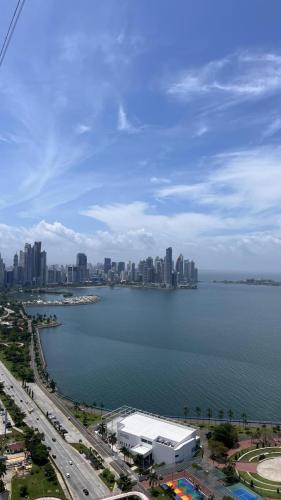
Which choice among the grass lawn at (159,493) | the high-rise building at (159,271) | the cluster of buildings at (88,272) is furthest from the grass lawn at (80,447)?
the high-rise building at (159,271)

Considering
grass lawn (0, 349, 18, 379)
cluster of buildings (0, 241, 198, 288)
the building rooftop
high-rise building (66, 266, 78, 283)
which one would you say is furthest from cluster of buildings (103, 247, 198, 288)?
the building rooftop

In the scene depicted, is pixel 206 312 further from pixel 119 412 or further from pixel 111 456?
pixel 111 456

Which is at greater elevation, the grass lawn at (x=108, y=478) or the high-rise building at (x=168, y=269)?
the high-rise building at (x=168, y=269)

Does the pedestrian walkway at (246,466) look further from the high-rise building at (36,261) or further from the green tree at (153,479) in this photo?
the high-rise building at (36,261)

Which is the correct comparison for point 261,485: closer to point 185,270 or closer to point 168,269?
point 168,269

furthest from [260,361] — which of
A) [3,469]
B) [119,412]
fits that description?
[3,469]

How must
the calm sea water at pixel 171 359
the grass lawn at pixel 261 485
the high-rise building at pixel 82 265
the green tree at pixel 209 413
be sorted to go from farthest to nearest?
1. the high-rise building at pixel 82 265
2. the calm sea water at pixel 171 359
3. the green tree at pixel 209 413
4. the grass lawn at pixel 261 485

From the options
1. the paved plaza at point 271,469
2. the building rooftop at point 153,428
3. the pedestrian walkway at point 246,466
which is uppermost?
the building rooftop at point 153,428

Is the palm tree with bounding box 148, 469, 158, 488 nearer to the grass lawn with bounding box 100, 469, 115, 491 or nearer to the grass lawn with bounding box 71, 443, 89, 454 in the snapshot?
the grass lawn with bounding box 100, 469, 115, 491
